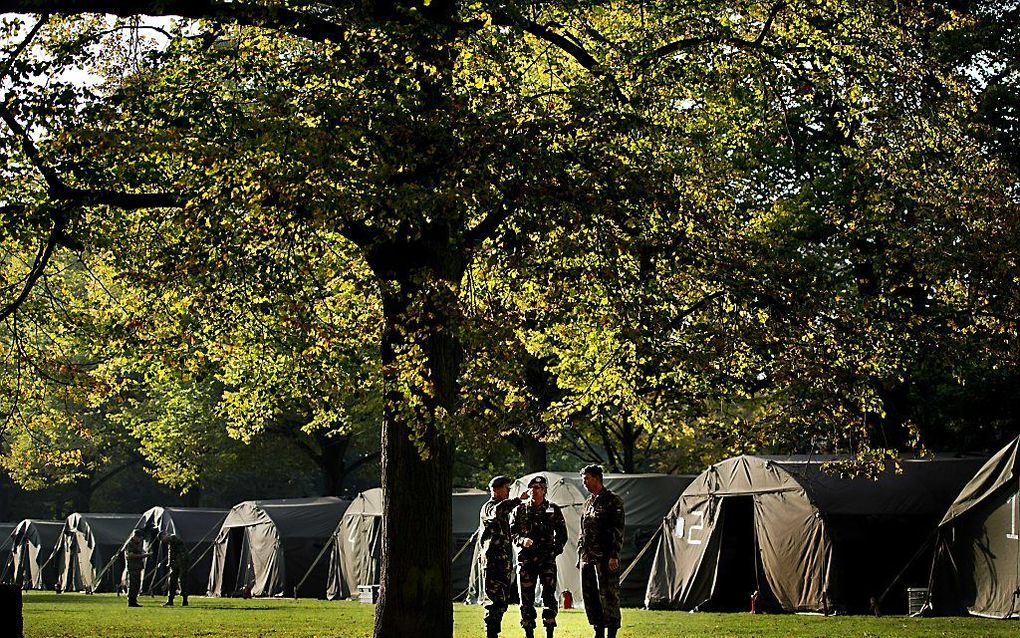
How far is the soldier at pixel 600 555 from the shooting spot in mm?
15047

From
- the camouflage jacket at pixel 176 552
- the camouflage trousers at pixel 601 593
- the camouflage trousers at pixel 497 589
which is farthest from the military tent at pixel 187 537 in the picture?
the camouflage trousers at pixel 601 593

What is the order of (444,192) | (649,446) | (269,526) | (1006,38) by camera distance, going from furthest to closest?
1. (649,446)
2. (269,526)
3. (1006,38)
4. (444,192)

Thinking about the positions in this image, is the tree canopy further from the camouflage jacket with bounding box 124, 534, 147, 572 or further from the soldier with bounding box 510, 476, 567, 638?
the camouflage jacket with bounding box 124, 534, 147, 572

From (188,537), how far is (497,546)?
27.7 metres

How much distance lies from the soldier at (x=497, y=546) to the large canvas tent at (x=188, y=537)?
86.9ft

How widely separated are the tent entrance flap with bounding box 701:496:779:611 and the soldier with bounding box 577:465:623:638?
10691mm

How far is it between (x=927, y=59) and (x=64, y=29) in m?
10.4

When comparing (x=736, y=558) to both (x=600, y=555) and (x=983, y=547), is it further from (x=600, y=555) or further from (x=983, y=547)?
(x=600, y=555)

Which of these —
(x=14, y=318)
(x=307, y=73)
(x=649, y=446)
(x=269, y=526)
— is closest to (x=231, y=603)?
(x=269, y=526)

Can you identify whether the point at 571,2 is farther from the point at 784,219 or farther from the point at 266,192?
the point at 784,219

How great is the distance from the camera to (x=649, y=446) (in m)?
42.1

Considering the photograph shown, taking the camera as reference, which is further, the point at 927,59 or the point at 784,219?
the point at 784,219

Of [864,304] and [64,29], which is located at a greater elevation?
[64,29]

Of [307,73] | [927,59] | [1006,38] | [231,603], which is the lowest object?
[231,603]
